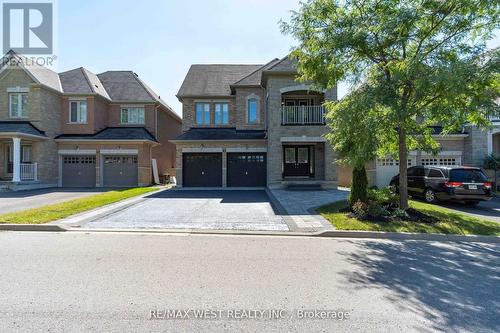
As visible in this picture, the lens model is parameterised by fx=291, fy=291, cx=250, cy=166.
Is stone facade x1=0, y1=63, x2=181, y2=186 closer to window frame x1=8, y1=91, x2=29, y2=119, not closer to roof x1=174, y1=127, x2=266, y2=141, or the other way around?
window frame x1=8, y1=91, x2=29, y2=119

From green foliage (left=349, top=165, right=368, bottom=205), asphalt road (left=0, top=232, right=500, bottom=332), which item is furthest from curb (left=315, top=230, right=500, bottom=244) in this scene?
green foliage (left=349, top=165, right=368, bottom=205)

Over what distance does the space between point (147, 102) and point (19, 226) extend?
702 inches

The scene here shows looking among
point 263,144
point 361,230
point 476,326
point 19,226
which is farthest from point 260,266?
point 263,144

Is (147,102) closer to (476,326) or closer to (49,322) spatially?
(49,322)

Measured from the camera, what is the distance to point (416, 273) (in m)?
5.05

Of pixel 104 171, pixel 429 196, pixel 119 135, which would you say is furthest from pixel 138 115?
pixel 429 196

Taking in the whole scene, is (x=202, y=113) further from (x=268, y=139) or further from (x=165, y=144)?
(x=165, y=144)

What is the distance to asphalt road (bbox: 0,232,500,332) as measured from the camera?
A: 134 inches

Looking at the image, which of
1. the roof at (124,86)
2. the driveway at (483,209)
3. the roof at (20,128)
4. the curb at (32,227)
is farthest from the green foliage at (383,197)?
the roof at (20,128)

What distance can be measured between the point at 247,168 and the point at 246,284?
1655cm

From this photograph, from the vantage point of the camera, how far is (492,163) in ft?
60.2

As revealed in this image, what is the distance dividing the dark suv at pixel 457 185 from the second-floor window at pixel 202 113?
15.5 meters

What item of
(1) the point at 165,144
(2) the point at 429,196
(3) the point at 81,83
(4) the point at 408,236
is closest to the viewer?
(4) the point at 408,236

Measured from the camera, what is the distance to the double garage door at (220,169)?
2089 cm
